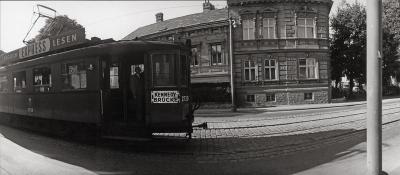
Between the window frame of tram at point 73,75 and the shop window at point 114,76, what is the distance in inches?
26.4

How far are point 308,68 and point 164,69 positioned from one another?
20.9 meters

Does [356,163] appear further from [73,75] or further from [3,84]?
[3,84]

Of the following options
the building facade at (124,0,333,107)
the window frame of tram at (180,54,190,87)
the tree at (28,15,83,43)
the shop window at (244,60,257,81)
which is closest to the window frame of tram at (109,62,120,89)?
the window frame of tram at (180,54,190,87)

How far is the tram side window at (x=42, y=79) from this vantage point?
11.2 m

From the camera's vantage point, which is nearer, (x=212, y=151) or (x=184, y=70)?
(x=212, y=151)

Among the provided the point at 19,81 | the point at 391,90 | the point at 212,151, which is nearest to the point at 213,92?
the point at 19,81

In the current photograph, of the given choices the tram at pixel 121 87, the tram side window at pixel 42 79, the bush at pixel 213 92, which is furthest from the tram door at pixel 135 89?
the bush at pixel 213 92

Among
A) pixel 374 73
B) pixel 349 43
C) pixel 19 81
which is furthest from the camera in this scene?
pixel 349 43

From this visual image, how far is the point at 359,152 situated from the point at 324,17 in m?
22.9

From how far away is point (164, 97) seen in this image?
865 centimetres

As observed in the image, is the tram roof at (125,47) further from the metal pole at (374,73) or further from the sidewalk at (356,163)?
the metal pole at (374,73)

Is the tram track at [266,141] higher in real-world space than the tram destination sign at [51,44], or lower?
lower

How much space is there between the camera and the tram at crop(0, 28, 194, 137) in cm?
863

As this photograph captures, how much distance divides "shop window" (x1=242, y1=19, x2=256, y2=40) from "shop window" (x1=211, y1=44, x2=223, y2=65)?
258cm
